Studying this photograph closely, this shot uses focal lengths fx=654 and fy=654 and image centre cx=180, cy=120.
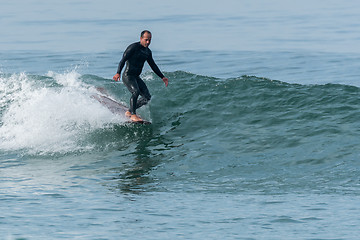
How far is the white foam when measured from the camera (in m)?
12.9

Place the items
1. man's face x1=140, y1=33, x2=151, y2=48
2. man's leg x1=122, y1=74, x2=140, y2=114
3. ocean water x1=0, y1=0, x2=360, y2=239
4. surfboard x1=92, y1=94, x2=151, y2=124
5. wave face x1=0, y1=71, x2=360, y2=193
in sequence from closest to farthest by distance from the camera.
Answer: ocean water x1=0, y1=0, x2=360, y2=239
wave face x1=0, y1=71, x2=360, y2=193
man's face x1=140, y1=33, x2=151, y2=48
man's leg x1=122, y1=74, x2=140, y2=114
surfboard x1=92, y1=94, x2=151, y2=124

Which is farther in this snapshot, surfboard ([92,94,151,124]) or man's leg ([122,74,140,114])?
surfboard ([92,94,151,124])

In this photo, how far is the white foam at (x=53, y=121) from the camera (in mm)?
12922

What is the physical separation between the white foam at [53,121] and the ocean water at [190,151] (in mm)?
30

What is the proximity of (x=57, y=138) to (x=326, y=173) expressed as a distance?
5.52 m

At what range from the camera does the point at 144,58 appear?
13211mm

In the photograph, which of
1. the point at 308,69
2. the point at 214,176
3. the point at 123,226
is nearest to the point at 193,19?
the point at 308,69

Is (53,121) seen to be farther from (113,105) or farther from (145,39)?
(145,39)

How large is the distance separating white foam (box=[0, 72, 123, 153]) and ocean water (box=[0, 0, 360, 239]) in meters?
0.03

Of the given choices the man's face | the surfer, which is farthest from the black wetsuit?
the man's face

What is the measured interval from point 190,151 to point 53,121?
3.17m

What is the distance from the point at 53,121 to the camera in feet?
44.4

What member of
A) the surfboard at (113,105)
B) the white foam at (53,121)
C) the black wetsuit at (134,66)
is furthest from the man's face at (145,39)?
the white foam at (53,121)

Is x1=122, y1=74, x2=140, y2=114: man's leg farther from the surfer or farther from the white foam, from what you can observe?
the white foam
